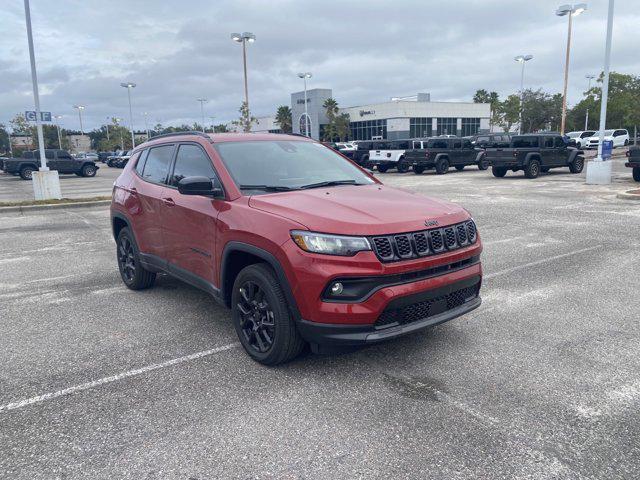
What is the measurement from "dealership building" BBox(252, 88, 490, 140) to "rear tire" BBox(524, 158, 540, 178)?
47.9 metres

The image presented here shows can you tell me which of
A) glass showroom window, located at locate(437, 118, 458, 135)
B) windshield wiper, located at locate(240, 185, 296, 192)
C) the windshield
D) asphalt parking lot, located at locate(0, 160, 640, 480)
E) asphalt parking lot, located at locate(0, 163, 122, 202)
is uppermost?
glass showroom window, located at locate(437, 118, 458, 135)

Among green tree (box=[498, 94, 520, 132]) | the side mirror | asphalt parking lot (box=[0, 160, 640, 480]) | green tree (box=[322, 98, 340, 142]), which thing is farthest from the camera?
green tree (box=[322, 98, 340, 142])

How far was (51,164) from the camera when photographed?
101ft

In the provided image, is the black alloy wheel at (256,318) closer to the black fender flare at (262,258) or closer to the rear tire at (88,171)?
the black fender flare at (262,258)

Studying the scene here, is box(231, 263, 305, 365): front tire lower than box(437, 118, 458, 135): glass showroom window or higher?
lower

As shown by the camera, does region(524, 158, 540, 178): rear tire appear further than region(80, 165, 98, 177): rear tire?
No

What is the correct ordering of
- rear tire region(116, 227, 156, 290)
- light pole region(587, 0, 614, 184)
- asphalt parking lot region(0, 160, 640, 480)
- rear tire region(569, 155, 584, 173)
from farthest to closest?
1. rear tire region(569, 155, 584, 173)
2. light pole region(587, 0, 614, 184)
3. rear tire region(116, 227, 156, 290)
4. asphalt parking lot region(0, 160, 640, 480)

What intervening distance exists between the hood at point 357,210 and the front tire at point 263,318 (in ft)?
1.66

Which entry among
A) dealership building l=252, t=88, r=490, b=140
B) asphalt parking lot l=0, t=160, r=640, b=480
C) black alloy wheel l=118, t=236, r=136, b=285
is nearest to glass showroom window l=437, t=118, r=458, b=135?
dealership building l=252, t=88, r=490, b=140

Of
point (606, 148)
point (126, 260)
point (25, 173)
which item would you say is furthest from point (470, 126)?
point (126, 260)

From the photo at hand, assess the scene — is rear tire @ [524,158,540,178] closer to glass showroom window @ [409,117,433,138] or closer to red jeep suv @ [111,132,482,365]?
red jeep suv @ [111,132,482,365]

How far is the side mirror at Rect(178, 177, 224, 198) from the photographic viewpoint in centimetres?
408

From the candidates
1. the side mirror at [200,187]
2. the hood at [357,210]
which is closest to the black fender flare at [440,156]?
the hood at [357,210]

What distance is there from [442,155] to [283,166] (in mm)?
22482
